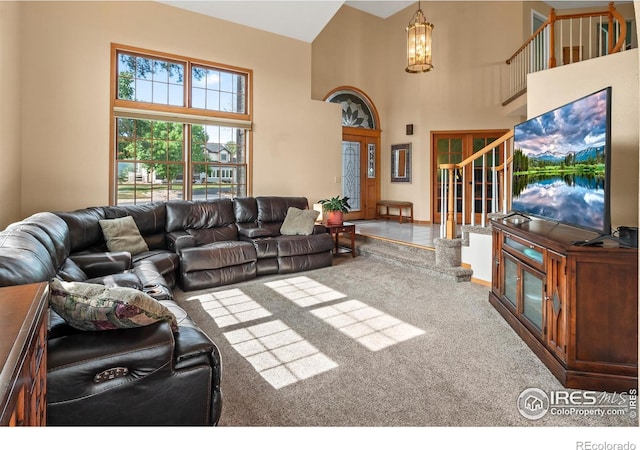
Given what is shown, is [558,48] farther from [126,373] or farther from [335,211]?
[126,373]

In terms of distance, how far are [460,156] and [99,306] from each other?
25.0ft

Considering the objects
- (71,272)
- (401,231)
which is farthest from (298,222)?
(71,272)

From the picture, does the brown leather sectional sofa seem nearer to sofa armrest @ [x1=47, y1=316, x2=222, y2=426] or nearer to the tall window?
sofa armrest @ [x1=47, y1=316, x2=222, y2=426]

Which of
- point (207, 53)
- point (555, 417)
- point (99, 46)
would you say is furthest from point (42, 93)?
point (555, 417)

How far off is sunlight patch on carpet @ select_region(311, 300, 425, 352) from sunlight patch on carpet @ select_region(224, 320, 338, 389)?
39 cm

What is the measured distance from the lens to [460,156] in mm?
7836


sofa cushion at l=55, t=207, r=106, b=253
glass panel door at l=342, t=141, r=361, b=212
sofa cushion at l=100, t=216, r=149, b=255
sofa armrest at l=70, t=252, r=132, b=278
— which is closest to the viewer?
sofa armrest at l=70, t=252, r=132, b=278

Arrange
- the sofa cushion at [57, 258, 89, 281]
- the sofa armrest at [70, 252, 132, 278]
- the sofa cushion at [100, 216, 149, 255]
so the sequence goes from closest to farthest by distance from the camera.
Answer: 1. the sofa cushion at [57, 258, 89, 281]
2. the sofa armrest at [70, 252, 132, 278]
3. the sofa cushion at [100, 216, 149, 255]

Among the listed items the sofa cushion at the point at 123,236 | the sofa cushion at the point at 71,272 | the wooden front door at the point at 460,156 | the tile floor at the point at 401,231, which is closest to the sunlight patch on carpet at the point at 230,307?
the sofa cushion at the point at 123,236

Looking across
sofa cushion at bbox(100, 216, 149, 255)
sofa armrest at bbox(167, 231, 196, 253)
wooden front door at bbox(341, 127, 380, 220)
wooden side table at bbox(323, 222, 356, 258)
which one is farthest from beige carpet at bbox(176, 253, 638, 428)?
wooden front door at bbox(341, 127, 380, 220)

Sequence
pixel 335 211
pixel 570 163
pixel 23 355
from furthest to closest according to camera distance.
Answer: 1. pixel 335 211
2. pixel 570 163
3. pixel 23 355

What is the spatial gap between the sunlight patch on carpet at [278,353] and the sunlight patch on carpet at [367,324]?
395mm

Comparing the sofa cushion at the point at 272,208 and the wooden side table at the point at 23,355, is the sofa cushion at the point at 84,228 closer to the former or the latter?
the sofa cushion at the point at 272,208

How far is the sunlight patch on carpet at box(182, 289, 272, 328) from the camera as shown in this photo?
3.31m
